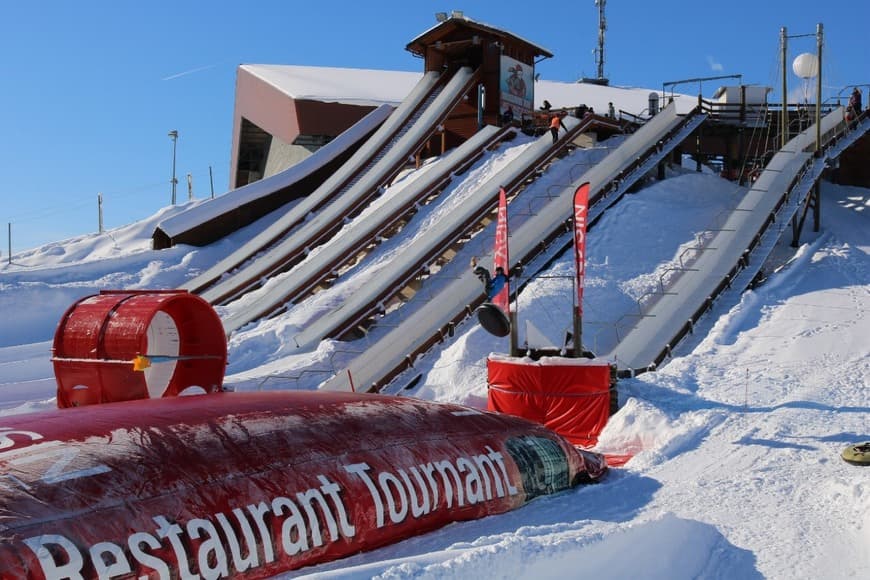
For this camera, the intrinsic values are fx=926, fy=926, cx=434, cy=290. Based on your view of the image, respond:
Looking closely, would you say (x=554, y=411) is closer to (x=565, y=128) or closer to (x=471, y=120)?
(x=565, y=128)

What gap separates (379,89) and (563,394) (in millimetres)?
23677

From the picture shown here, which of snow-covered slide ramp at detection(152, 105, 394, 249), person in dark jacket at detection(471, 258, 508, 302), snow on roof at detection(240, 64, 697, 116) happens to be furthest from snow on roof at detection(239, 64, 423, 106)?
Result: person in dark jacket at detection(471, 258, 508, 302)

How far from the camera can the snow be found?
602cm

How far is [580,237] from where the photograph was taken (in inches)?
454

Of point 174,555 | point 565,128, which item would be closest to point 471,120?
point 565,128

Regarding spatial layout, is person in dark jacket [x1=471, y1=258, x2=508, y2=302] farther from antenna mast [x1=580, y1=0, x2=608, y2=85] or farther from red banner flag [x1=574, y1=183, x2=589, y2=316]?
antenna mast [x1=580, y1=0, x2=608, y2=85]

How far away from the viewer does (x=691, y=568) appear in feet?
19.8

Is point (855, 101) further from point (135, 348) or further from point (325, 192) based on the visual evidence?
point (135, 348)

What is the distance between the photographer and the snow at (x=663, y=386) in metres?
6.02

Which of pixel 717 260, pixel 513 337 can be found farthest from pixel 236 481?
pixel 717 260

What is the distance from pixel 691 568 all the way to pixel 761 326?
7.84m

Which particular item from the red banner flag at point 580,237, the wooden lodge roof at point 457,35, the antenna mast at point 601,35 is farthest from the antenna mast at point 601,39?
the red banner flag at point 580,237

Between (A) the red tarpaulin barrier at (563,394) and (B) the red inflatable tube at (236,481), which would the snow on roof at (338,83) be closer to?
(A) the red tarpaulin barrier at (563,394)

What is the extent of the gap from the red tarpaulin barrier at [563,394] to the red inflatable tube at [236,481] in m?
2.58
